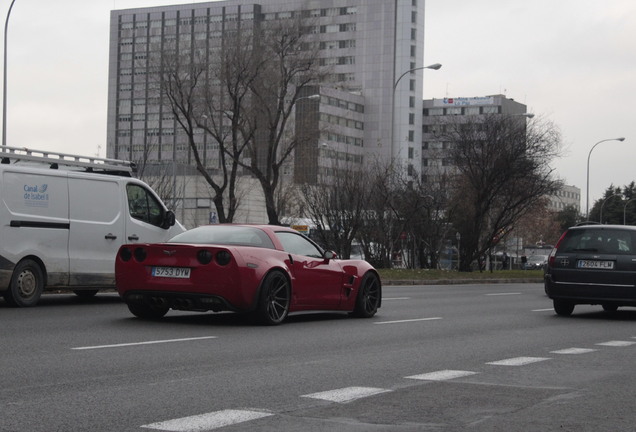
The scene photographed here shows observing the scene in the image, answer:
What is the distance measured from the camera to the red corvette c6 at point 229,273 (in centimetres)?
1322

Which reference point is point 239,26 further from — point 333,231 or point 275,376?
point 275,376

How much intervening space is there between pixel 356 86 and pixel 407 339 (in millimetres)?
146450

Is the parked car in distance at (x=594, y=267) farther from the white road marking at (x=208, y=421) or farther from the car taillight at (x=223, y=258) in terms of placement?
the white road marking at (x=208, y=421)

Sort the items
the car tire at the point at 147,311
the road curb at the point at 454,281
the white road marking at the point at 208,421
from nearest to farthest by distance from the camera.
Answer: the white road marking at the point at 208,421, the car tire at the point at 147,311, the road curb at the point at 454,281

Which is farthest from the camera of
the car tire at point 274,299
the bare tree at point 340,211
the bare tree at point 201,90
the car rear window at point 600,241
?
the bare tree at point 201,90

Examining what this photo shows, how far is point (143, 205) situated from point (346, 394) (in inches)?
441

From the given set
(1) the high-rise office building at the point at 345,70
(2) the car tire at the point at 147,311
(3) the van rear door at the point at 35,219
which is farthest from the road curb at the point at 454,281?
(1) the high-rise office building at the point at 345,70

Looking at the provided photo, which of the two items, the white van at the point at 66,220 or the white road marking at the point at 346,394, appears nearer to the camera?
the white road marking at the point at 346,394

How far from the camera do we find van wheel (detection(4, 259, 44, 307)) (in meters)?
15.6

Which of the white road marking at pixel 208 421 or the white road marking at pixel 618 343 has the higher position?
the white road marking at pixel 208 421

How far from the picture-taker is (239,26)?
50094mm

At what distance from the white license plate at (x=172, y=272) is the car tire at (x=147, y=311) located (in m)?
0.61

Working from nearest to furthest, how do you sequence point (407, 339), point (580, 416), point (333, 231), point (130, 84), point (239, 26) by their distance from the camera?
point (580, 416), point (407, 339), point (333, 231), point (239, 26), point (130, 84)

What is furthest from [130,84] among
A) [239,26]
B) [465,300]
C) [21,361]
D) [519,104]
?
[21,361]
